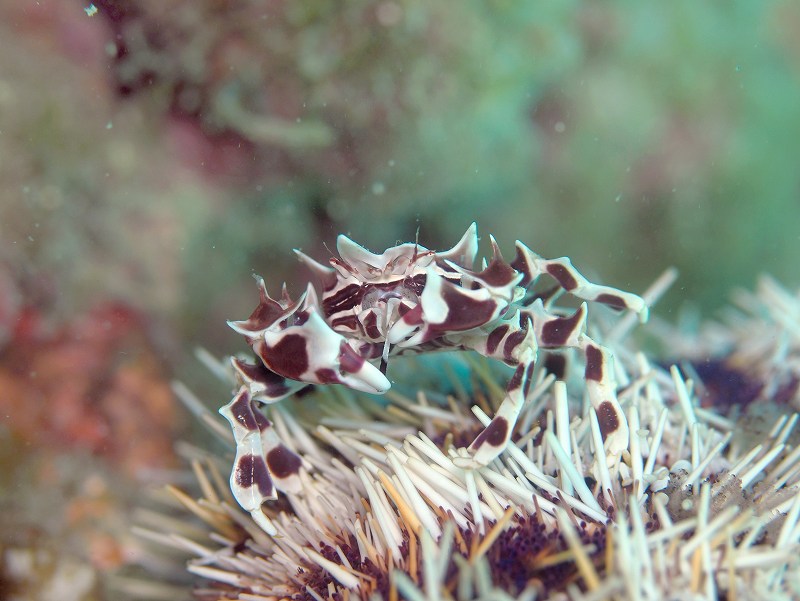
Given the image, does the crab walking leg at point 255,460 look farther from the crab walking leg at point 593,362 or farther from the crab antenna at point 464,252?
the crab walking leg at point 593,362

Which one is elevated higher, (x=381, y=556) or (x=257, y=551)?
(x=257, y=551)

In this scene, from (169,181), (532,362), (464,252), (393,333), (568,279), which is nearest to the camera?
(393,333)

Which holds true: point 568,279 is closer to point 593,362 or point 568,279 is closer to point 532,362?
point 593,362

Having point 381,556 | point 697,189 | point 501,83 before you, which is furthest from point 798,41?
point 381,556

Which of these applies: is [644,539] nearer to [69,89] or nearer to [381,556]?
[381,556]

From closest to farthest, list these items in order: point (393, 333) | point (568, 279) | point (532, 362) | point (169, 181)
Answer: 1. point (393, 333)
2. point (532, 362)
3. point (568, 279)
4. point (169, 181)

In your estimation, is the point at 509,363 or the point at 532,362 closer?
the point at 532,362

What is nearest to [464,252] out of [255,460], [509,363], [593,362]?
[509,363]
